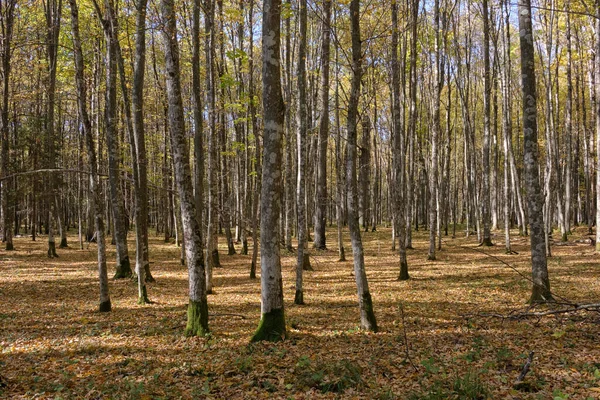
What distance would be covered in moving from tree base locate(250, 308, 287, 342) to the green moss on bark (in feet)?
3.64

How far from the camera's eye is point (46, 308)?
9.59 metres

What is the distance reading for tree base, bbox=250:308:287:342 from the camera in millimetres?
6477

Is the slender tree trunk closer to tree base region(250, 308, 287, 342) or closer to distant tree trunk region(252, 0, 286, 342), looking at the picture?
distant tree trunk region(252, 0, 286, 342)

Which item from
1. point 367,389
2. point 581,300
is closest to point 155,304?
point 367,389

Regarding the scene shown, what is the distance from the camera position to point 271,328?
21.4 ft

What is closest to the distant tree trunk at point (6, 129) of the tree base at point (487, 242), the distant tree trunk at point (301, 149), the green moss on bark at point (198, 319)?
the distant tree trunk at point (301, 149)

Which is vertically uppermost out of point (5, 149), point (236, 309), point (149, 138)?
point (149, 138)

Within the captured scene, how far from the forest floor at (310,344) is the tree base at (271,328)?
6.6 inches

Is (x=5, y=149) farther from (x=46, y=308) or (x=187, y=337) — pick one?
(x=187, y=337)

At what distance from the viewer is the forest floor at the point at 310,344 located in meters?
4.77

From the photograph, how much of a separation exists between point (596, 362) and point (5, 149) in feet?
67.2

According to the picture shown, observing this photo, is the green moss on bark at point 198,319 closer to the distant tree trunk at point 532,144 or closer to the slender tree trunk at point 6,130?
the distant tree trunk at point 532,144

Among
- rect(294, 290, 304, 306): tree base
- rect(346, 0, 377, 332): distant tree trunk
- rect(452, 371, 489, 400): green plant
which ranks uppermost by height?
rect(346, 0, 377, 332): distant tree trunk

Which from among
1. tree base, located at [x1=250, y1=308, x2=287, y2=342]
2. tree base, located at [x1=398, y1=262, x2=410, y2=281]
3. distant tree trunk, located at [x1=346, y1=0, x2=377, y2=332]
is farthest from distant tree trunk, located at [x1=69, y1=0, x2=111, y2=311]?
tree base, located at [x1=398, y1=262, x2=410, y2=281]
